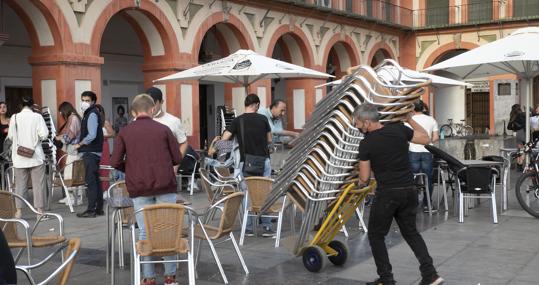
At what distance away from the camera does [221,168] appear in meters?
9.29

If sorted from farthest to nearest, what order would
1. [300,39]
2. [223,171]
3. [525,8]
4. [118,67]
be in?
[525,8] < [300,39] < [118,67] < [223,171]

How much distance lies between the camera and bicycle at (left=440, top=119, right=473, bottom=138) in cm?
2859

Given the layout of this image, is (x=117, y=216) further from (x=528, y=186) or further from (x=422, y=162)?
(x=528, y=186)

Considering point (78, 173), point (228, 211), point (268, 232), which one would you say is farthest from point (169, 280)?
point (78, 173)

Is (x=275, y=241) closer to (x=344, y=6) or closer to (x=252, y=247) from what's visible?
(x=252, y=247)

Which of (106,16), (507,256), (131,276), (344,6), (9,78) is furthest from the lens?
(344,6)

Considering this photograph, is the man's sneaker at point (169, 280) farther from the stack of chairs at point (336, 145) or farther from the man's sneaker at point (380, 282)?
the man's sneaker at point (380, 282)

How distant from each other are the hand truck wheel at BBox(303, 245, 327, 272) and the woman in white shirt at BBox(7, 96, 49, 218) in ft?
14.5

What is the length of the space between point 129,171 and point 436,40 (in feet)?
87.7

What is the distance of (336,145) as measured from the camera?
244 inches

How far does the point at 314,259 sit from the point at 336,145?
1.09m

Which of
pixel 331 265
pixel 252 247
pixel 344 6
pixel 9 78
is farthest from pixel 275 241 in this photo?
pixel 344 6

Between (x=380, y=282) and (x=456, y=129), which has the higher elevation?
(x=456, y=129)

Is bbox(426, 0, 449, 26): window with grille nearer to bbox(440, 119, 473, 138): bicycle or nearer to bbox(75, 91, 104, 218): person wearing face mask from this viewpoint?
bbox(440, 119, 473, 138): bicycle
